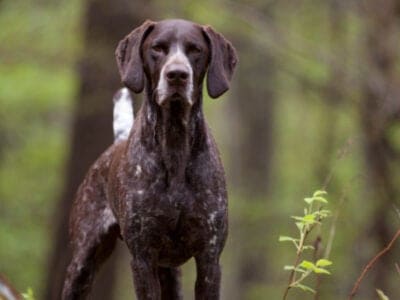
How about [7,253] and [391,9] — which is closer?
[391,9]

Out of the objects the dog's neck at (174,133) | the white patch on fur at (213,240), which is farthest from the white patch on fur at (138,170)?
the white patch on fur at (213,240)

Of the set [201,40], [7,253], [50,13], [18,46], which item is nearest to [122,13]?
[18,46]

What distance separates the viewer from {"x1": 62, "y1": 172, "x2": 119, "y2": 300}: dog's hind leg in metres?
8.02

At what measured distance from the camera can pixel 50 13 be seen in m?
16.9

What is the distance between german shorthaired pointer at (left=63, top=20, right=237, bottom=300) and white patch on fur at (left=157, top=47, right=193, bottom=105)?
0.9 inches

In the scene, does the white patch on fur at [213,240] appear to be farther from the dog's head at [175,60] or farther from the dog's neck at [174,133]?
the dog's head at [175,60]

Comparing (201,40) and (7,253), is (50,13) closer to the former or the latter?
(7,253)

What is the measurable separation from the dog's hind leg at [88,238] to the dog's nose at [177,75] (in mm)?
1492

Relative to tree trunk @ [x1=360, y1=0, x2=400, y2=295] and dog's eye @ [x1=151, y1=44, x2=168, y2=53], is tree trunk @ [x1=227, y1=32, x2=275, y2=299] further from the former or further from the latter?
dog's eye @ [x1=151, y1=44, x2=168, y2=53]

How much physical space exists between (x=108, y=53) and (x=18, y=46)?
1541 mm

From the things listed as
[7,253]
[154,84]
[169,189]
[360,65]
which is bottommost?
[7,253]

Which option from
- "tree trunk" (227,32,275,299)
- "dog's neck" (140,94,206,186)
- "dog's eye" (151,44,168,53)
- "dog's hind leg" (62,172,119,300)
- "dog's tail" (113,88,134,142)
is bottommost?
"tree trunk" (227,32,275,299)

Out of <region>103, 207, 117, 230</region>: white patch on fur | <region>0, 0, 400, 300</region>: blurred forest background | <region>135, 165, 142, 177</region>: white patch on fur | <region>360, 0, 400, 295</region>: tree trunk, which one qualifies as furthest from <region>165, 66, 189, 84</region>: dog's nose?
<region>360, 0, 400, 295</region>: tree trunk

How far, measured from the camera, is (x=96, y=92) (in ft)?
46.9
